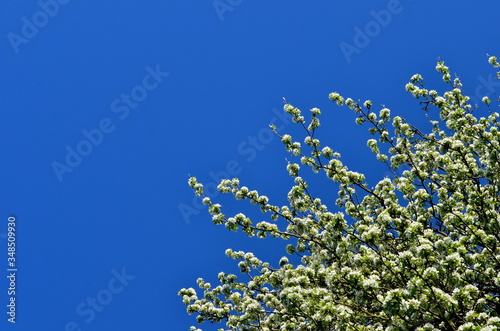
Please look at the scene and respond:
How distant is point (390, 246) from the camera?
11.8 meters

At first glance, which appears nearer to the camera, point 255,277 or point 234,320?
point 234,320

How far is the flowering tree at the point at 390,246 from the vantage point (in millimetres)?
8188

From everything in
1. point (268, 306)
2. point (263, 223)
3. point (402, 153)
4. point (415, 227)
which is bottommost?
point (415, 227)

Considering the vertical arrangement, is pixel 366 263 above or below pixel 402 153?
below

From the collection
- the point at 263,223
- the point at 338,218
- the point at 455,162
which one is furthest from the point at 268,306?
the point at 455,162

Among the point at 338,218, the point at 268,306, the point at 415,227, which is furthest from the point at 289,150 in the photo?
the point at 415,227

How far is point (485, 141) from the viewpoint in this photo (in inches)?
423

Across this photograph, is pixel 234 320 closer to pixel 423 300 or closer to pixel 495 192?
pixel 423 300

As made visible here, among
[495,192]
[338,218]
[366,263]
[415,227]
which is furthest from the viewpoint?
[495,192]

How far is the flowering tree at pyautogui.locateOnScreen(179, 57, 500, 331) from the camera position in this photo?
8188 mm

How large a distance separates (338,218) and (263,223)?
2.73m

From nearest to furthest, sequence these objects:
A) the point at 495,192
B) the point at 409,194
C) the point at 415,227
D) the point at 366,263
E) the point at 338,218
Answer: the point at 415,227, the point at 366,263, the point at 338,218, the point at 495,192, the point at 409,194

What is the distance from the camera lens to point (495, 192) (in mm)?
11680

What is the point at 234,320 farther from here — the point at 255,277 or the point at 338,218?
the point at 338,218
